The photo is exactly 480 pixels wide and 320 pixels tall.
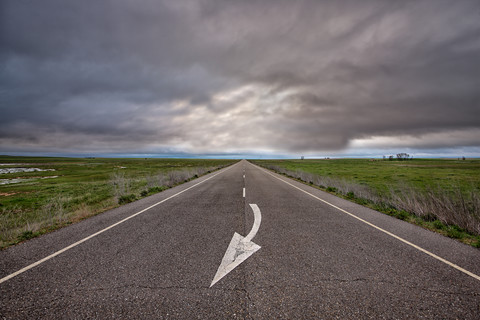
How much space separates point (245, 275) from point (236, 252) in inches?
31.2

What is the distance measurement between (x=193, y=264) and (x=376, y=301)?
286cm

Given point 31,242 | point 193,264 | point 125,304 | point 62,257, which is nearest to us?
point 125,304

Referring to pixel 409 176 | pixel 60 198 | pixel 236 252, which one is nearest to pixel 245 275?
pixel 236 252

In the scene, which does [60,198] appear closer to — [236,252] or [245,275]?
[236,252]

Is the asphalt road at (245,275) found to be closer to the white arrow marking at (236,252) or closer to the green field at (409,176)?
the white arrow marking at (236,252)

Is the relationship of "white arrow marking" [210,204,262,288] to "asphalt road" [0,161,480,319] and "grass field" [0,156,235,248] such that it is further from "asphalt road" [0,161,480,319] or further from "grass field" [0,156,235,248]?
"grass field" [0,156,235,248]

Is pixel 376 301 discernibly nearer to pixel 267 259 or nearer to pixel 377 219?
pixel 267 259

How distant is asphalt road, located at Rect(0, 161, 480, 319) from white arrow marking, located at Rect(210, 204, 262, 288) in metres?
0.10

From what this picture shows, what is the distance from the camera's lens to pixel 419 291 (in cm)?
268

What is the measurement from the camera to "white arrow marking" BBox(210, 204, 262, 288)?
318cm

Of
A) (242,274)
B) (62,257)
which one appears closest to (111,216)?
(62,257)

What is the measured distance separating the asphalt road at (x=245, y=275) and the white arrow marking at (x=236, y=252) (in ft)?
0.33

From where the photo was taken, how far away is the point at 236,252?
382 centimetres

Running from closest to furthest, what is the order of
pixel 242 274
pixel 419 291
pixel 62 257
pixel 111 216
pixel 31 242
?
pixel 419 291 < pixel 242 274 < pixel 62 257 < pixel 31 242 < pixel 111 216
